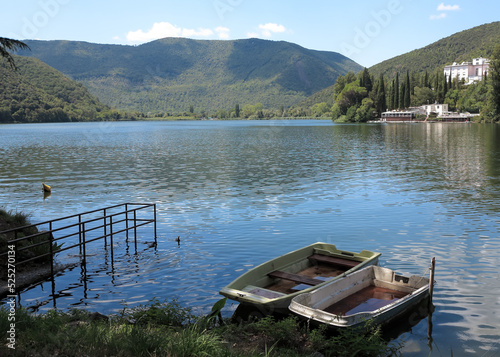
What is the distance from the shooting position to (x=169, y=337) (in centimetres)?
913

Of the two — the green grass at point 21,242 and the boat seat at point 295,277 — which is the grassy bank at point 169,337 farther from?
the green grass at point 21,242


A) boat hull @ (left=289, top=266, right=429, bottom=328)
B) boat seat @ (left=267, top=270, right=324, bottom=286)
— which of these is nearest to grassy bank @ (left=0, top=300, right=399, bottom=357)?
boat hull @ (left=289, top=266, right=429, bottom=328)

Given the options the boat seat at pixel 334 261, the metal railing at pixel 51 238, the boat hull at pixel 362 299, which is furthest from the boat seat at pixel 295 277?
the metal railing at pixel 51 238

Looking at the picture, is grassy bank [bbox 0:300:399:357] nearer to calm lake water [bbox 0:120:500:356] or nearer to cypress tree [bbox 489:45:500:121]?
calm lake water [bbox 0:120:500:356]

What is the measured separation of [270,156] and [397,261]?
157 ft

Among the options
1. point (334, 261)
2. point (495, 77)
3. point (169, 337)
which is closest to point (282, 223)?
point (334, 261)

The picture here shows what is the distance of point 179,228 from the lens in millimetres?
23578

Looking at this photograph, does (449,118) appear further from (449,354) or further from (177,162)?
(449,354)

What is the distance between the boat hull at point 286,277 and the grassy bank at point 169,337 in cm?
47

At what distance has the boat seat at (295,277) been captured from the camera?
529 inches

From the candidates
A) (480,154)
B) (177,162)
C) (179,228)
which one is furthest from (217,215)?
(480,154)

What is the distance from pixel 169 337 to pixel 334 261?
781 centimetres

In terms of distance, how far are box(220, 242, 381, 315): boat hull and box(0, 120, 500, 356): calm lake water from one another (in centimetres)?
119

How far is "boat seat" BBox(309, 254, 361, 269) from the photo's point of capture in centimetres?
1538
